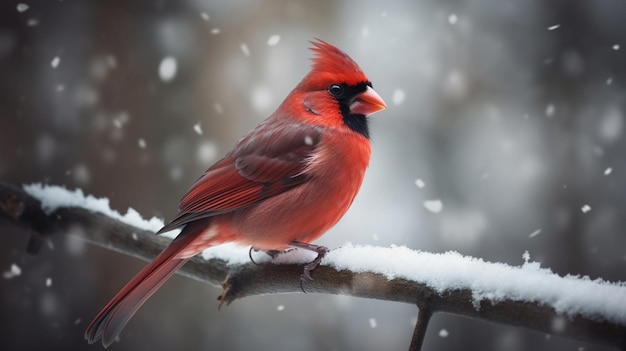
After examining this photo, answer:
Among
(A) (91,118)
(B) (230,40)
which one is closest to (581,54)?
(B) (230,40)

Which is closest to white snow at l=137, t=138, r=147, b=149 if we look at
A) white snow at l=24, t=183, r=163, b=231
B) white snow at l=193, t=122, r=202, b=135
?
white snow at l=193, t=122, r=202, b=135

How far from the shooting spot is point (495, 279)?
121 centimetres

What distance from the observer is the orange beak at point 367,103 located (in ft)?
5.45

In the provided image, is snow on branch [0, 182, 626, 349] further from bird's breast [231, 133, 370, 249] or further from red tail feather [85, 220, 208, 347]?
red tail feather [85, 220, 208, 347]

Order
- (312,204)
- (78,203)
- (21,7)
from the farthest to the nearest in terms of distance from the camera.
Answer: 1. (21,7)
2. (78,203)
3. (312,204)

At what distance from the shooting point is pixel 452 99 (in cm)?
332

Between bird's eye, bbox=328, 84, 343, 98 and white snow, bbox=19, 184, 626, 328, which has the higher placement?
bird's eye, bbox=328, 84, 343, 98

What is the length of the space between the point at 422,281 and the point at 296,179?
0.53m

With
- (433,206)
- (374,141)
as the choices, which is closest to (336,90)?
(374,141)

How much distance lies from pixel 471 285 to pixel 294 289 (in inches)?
20.7

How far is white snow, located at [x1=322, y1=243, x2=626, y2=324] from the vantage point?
1.08 metres

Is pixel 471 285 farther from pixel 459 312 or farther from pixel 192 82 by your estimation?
pixel 192 82

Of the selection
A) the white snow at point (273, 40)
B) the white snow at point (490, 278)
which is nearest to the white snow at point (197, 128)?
the white snow at point (273, 40)

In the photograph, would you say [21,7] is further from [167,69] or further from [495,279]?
[495,279]
